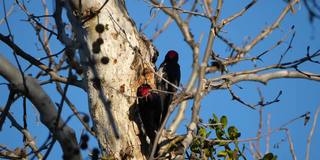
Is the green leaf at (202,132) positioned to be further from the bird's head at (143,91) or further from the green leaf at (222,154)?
the bird's head at (143,91)

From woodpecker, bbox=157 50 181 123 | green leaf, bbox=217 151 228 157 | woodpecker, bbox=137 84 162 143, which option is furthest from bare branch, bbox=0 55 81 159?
woodpecker, bbox=157 50 181 123

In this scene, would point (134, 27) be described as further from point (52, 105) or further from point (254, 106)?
point (52, 105)

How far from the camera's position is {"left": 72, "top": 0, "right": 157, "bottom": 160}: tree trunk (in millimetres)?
3793

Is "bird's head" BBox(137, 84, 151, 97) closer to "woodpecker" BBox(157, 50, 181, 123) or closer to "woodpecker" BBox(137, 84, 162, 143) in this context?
"woodpecker" BBox(137, 84, 162, 143)

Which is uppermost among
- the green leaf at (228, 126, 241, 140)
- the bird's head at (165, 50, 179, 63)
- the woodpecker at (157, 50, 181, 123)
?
A: the bird's head at (165, 50, 179, 63)

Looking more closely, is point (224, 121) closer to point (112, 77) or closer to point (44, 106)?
point (112, 77)

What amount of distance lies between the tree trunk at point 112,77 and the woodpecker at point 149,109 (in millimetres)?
80

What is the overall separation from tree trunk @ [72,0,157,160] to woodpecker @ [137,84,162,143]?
0.08m

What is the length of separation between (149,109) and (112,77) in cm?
72

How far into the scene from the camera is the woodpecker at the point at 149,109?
404 cm

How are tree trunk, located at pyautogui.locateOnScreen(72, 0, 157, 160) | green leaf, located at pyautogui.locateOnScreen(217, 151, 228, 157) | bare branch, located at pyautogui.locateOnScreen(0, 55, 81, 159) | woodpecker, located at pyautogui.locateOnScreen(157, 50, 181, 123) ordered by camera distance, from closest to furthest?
1. bare branch, located at pyautogui.locateOnScreen(0, 55, 81, 159)
2. tree trunk, located at pyautogui.locateOnScreen(72, 0, 157, 160)
3. green leaf, located at pyautogui.locateOnScreen(217, 151, 228, 157)
4. woodpecker, located at pyautogui.locateOnScreen(157, 50, 181, 123)

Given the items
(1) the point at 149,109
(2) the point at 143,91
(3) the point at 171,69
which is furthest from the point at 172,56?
(2) the point at 143,91

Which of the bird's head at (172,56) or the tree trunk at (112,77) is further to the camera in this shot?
the bird's head at (172,56)

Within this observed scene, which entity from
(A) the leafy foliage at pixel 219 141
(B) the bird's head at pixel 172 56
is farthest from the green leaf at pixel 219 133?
(B) the bird's head at pixel 172 56
